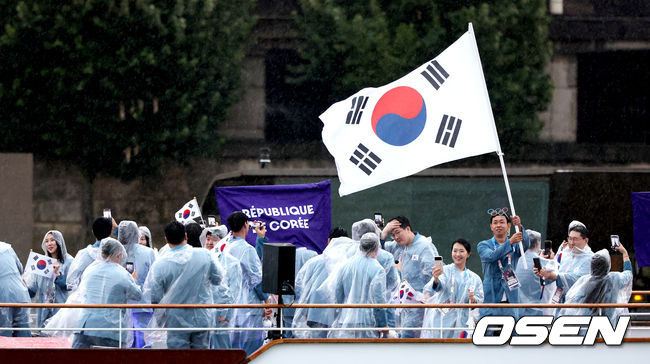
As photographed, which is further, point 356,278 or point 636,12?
point 636,12

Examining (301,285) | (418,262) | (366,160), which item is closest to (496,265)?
(418,262)

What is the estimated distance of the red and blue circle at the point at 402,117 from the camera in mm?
10109

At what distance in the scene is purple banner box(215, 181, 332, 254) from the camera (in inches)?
443

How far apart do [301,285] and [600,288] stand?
280cm

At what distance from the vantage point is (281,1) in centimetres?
2508

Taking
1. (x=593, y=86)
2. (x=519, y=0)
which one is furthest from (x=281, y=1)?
(x=593, y=86)

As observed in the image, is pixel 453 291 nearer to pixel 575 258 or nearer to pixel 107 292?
pixel 575 258

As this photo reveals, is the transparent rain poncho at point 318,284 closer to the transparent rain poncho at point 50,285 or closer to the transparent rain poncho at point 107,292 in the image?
the transparent rain poncho at point 107,292

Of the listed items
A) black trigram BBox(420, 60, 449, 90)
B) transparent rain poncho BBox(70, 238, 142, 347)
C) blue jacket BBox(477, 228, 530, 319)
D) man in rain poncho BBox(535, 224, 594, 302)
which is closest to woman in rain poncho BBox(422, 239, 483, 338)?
blue jacket BBox(477, 228, 530, 319)

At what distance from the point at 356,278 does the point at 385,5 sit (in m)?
14.6

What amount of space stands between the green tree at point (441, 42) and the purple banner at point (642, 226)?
1121 centimetres

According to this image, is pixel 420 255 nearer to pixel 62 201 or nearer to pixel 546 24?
pixel 546 24

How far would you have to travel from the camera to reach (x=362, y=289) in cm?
947

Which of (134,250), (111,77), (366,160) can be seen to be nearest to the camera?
(366,160)
